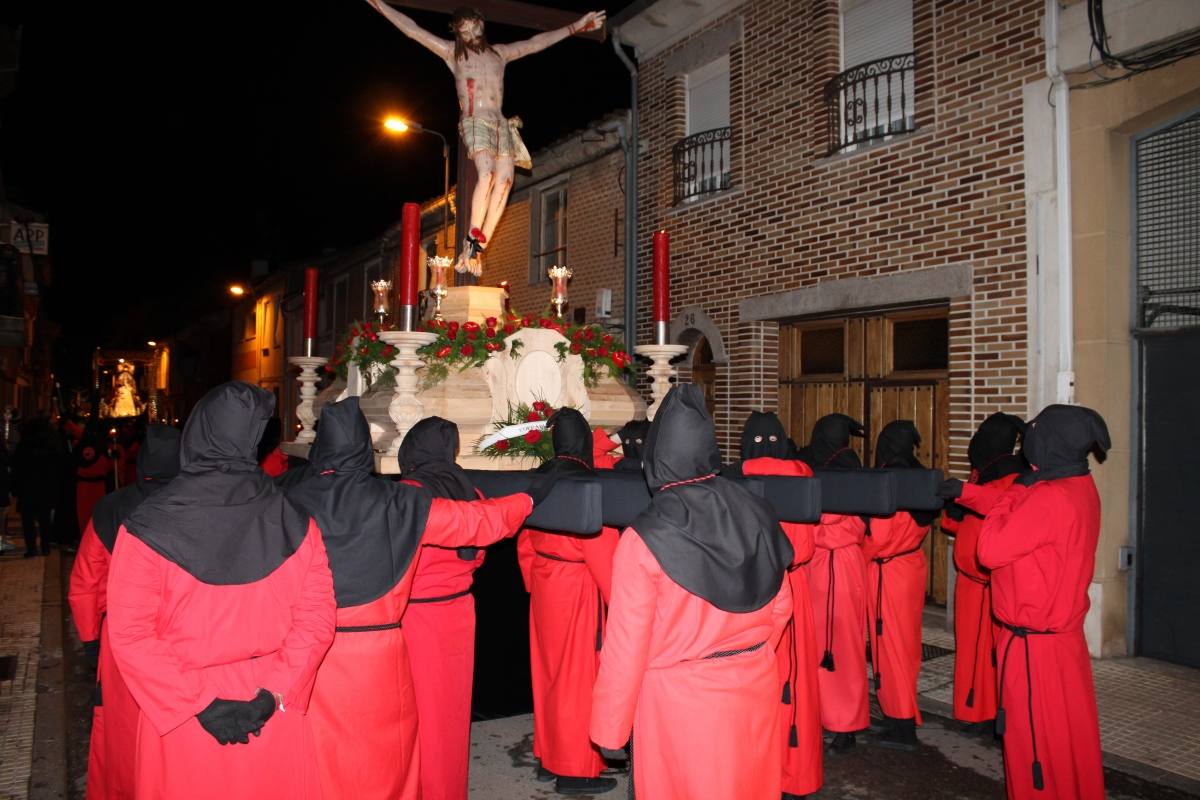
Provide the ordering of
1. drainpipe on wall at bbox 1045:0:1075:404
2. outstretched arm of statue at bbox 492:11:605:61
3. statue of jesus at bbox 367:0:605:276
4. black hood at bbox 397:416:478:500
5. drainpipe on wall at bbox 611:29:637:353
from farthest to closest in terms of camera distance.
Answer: drainpipe on wall at bbox 611:29:637:353 < drainpipe on wall at bbox 1045:0:1075:404 < outstretched arm of statue at bbox 492:11:605:61 < statue of jesus at bbox 367:0:605:276 < black hood at bbox 397:416:478:500

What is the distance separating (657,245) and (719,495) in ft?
11.0

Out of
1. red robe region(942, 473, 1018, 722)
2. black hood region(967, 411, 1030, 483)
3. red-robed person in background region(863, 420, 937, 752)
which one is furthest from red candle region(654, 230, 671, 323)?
red robe region(942, 473, 1018, 722)

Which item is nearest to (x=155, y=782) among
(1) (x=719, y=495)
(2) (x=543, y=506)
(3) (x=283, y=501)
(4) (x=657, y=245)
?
(3) (x=283, y=501)

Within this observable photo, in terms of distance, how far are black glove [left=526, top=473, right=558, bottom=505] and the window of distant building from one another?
34.3 feet

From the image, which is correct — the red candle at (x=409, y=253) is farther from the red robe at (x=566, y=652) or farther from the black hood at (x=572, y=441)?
the red robe at (x=566, y=652)

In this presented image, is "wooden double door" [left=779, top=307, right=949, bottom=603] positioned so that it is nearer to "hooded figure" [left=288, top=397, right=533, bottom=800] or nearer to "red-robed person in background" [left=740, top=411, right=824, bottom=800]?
"red-robed person in background" [left=740, top=411, right=824, bottom=800]

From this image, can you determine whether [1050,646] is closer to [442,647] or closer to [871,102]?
[442,647]

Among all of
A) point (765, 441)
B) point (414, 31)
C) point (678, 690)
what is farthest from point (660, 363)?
point (678, 690)

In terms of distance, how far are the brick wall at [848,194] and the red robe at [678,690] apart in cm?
546

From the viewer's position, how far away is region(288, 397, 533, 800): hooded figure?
10.8 ft

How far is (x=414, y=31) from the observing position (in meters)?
6.66

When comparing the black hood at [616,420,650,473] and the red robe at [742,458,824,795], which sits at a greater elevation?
the black hood at [616,420,650,473]

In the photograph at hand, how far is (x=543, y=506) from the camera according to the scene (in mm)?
3738

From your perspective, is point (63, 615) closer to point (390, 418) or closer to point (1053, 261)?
point (390, 418)
